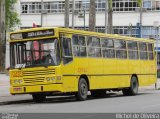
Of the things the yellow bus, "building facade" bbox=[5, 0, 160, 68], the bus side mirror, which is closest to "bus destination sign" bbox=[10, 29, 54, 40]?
the yellow bus

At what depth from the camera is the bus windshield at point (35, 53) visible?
24922mm

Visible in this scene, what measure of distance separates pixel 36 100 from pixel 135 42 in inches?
325

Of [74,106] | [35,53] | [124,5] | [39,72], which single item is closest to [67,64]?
[39,72]

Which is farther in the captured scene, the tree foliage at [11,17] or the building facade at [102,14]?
the building facade at [102,14]

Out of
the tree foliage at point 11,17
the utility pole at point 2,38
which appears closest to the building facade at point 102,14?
the tree foliage at point 11,17

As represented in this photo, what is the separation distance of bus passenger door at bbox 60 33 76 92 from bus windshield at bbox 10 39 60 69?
1.34ft

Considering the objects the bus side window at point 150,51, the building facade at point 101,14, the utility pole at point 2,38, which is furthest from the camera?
the building facade at point 101,14

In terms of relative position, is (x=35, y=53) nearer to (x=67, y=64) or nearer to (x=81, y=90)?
(x=67, y=64)

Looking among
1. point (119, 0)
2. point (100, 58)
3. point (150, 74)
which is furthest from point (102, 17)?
point (100, 58)

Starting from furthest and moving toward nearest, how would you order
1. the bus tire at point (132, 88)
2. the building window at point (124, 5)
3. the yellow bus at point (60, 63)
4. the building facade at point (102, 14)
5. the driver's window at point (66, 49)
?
the building window at point (124, 5) → the building facade at point (102, 14) → the bus tire at point (132, 88) → the driver's window at point (66, 49) → the yellow bus at point (60, 63)

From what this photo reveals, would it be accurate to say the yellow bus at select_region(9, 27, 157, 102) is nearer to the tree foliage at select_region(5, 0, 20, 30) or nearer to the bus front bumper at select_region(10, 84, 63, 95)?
the bus front bumper at select_region(10, 84, 63, 95)

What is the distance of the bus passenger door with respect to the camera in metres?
25.1

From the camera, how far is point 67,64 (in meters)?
25.4

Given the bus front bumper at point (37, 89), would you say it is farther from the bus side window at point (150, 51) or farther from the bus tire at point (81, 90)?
the bus side window at point (150, 51)
